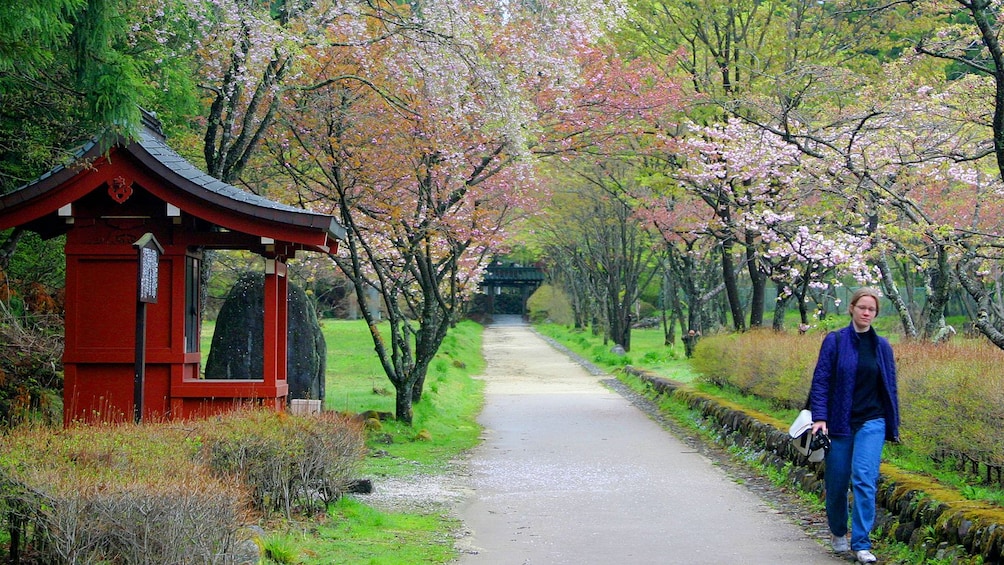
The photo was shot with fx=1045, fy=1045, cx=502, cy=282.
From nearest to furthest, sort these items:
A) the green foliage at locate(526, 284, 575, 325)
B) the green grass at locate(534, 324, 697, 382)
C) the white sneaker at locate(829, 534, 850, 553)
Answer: the white sneaker at locate(829, 534, 850, 553)
the green grass at locate(534, 324, 697, 382)
the green foliage at locate(526, 284, 575, 325)

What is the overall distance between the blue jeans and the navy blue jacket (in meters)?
0.08

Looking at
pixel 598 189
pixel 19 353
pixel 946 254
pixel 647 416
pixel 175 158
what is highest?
pixel 598 189

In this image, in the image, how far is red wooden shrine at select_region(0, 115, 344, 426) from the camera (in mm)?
10398

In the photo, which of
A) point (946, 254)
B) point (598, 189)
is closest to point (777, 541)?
point (946, 254)

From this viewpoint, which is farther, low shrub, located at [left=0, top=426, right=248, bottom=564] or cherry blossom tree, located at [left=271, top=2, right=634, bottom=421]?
cherry blossom tree, located at [left=271, top=2, right=634, bottom=421]

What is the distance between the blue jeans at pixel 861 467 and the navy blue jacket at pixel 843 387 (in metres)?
0.08

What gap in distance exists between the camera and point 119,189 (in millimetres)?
10367

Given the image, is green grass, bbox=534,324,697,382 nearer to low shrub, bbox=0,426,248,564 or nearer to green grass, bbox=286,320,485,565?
green grass, bbox=286,320,485,565

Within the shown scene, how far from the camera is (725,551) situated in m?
8.00

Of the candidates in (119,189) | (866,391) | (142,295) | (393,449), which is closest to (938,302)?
(866,391)

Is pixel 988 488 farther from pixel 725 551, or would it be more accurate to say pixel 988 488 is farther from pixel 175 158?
pixel 175 158

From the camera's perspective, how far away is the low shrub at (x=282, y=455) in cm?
775

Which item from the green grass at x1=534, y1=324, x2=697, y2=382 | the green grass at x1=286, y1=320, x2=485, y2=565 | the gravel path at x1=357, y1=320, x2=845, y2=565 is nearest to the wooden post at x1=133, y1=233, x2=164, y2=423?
the green grass at x1=286, y1=320, x2=485, y2=565

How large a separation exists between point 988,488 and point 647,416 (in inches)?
443
